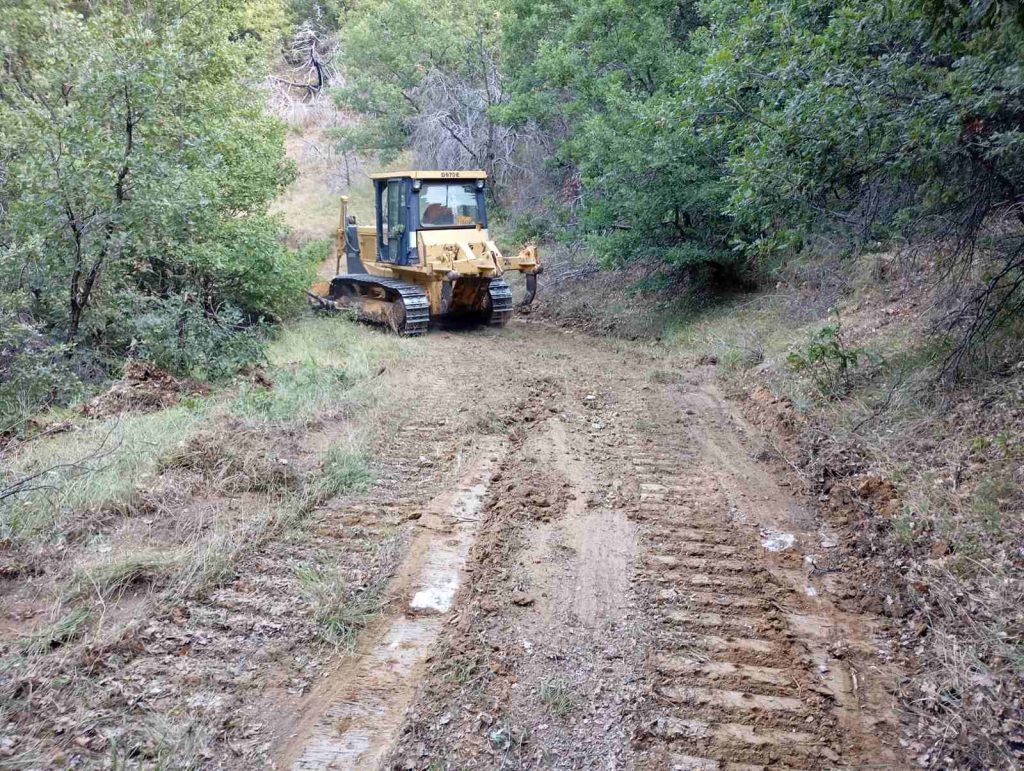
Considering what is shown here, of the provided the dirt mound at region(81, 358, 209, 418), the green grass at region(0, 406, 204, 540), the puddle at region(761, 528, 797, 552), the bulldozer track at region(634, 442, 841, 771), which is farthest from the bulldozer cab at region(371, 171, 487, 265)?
the puddle at region(761, 528, 797, 552)

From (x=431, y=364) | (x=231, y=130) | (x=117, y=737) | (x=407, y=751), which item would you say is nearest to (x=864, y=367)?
(x=431, y=364)

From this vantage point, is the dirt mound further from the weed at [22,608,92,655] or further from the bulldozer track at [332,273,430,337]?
the bulldozer track at [332,273,430,337]

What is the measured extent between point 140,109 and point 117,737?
24.6ft

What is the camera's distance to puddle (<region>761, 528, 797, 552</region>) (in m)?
4.80

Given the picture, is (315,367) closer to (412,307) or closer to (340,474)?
(412,307)

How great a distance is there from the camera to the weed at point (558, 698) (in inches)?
129

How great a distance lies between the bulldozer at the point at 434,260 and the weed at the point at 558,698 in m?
9.34

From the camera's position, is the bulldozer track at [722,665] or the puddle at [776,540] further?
the puddle at [776,540]

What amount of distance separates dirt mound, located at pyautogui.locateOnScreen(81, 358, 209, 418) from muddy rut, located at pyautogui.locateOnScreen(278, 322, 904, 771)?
3.15m

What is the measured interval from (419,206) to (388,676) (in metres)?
10.6

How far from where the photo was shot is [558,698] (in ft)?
11.0

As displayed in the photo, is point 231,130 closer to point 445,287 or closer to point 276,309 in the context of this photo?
point 276,309

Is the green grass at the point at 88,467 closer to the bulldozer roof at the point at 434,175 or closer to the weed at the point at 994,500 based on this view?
the weed at the point at 994,500

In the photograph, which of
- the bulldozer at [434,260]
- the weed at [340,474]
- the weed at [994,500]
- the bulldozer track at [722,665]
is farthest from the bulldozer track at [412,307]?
the weed at [994,500]
